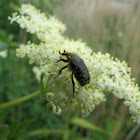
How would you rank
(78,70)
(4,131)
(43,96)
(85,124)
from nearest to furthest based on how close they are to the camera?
(78,70), (4,131), (85,124), (43,96)

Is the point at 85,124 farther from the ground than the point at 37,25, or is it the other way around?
the point at 37,25

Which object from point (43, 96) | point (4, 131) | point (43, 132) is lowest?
point (4, 131)

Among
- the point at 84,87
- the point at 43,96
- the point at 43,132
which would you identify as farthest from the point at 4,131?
the point at 43,96

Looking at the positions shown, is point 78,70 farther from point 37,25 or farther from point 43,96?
point 43,96

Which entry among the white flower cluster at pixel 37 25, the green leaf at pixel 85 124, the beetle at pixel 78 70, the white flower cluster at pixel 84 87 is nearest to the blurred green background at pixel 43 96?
the green leaf at pixel 85 124

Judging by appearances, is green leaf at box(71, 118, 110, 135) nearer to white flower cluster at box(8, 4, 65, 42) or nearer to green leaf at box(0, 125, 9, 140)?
green leaf at box(0, 125, 9, 140)

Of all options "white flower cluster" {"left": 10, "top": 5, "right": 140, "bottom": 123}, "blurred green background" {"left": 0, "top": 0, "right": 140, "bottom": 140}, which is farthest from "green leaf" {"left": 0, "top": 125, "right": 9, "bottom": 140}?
"white flower cluster" {"left": 10, "top": 5, "right": 140, "bottom": 123}

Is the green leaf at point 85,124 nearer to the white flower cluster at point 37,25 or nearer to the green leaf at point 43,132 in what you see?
the green leaf at point 43,132

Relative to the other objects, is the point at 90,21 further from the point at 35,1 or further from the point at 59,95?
the point at 59,95
